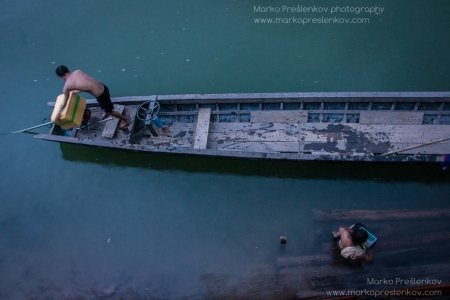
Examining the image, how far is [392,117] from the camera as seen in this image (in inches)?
222

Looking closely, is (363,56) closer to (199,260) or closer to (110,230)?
(199,260)

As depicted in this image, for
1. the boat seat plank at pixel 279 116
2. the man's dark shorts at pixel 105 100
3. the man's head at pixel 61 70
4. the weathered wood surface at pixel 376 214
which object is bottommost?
the weathered wood surface at pixel 376 214

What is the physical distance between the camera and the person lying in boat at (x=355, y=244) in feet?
13.8

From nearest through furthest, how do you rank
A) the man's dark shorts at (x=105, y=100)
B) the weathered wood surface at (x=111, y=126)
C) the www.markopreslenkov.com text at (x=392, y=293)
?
1. the www.markopreslenkov.com text at (x=392, y=293)
2. the man's dark shorts at (x=105, y=100)
3. the weathered wood surface at (x=111, y=126)

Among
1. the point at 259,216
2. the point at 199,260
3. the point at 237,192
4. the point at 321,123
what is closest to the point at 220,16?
the point at 321,123

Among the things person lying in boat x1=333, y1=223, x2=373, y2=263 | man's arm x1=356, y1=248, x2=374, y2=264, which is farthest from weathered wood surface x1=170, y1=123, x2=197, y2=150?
man's arm x1=356, y1=248, x2=374, y2=264

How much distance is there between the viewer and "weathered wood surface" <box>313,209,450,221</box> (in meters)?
5.09

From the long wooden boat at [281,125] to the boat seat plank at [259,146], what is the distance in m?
0.02

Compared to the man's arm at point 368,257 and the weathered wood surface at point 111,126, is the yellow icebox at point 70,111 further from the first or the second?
the man's arm at point 368,257

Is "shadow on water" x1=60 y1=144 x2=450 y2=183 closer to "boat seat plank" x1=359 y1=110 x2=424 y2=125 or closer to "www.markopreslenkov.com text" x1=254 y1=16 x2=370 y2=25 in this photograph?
"boat seat plank" x1=359 y1=110 x2=424 y2=125

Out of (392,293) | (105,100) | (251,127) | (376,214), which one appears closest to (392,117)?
(376,214)

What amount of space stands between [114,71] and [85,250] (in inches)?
154

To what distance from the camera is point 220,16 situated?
7953 millimetres

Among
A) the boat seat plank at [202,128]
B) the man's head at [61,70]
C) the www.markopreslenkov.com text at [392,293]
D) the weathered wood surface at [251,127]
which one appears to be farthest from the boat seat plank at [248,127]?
the www.markopreslenkov.com text at [392,293]
